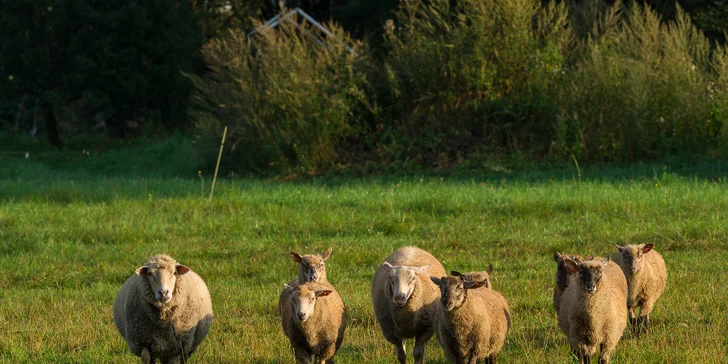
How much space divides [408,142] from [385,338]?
14.8m

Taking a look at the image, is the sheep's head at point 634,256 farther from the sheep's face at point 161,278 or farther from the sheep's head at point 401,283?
the sheep's face at point 161,278

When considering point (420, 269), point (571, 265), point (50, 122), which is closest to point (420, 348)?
point (420, 269)

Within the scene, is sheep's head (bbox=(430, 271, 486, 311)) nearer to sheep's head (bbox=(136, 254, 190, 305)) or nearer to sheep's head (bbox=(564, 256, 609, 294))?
sheep's head (bbox=(564, 256, 609, 294))

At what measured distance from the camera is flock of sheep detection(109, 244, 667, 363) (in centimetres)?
739

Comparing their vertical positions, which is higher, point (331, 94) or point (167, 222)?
point (331, 94)

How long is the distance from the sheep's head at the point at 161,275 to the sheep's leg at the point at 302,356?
44.4 inches

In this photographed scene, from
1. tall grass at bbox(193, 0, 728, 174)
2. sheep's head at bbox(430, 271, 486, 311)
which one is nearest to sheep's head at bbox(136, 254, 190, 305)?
sheep's head at bbox(430, 271, 486, 311)

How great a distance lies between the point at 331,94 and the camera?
23.8 meters

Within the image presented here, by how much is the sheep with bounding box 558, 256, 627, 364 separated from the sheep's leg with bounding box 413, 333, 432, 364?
47.5 inches

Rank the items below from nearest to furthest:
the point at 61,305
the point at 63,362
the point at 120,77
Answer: the point at 63,362 → the point at 61,305 → the point at 120,77

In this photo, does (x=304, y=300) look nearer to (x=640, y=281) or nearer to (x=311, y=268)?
(x=311, y=268)

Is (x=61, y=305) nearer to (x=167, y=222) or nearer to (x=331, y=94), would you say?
(x=167, y=222)

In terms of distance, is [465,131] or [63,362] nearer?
[63,362]

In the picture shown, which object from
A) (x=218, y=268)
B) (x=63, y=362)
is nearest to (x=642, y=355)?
(x=63, y=362)
